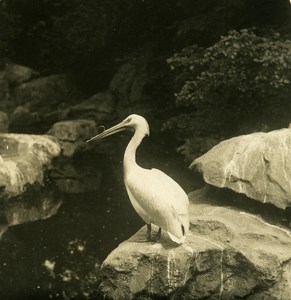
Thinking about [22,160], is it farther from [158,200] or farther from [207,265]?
[207,265]

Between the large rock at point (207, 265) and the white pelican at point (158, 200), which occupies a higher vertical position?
the white pelican at point (158, 200)

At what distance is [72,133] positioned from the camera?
12711 millimetres

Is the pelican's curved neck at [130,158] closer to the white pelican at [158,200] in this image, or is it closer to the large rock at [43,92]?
the white pelican at [158,200]

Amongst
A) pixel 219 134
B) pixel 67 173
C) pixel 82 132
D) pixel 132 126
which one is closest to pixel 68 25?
pixel 82 132

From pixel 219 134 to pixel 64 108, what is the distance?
16.1 feet

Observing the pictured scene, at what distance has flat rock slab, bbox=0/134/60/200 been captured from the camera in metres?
10.1

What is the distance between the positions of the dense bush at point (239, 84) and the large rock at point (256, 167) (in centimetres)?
221

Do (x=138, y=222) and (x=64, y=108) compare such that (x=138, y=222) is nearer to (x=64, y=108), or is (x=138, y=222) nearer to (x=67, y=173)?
(x=67, y=173)

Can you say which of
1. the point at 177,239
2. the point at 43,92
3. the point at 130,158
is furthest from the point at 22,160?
the point at 177,239

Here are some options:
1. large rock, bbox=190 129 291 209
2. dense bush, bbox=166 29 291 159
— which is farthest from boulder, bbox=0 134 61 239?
large rock, bbox=190 129 291 209

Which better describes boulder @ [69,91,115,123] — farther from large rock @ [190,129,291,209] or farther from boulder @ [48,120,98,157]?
large rock @ [190,129,291,209]

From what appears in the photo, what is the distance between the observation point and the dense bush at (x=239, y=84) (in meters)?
9.53

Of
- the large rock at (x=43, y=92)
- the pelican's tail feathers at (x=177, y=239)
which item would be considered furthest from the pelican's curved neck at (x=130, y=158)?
the large rock at (x=43, y=92)

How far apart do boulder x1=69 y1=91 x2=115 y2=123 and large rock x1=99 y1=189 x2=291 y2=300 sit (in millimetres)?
6921
